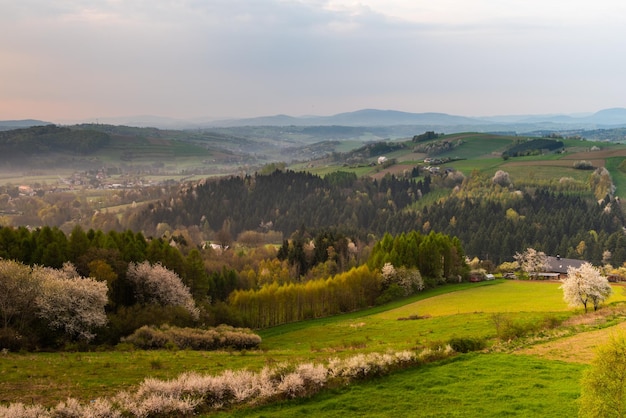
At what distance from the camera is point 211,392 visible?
2320cm

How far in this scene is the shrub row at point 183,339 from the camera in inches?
1730

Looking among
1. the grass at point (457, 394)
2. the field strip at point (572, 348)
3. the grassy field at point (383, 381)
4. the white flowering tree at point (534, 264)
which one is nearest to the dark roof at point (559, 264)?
the white flowering tree at point (534, 264)

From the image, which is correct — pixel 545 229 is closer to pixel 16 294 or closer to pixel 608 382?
pixel 16 294

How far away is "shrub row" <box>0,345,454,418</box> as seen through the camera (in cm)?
2009

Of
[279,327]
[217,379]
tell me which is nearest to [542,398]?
[217,379]

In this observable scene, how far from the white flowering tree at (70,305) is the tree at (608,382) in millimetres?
40587

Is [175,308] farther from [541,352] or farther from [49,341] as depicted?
[541,352]

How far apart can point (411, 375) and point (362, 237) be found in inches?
5140

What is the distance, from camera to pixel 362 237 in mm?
Result: 158125

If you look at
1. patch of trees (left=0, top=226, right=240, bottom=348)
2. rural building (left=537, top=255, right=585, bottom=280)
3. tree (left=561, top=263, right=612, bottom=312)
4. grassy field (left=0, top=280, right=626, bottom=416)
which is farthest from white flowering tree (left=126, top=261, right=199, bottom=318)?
rural building (left=537, top=255, right=585, bottom=280)

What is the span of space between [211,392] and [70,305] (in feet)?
85.7

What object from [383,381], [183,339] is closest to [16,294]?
[183,339]

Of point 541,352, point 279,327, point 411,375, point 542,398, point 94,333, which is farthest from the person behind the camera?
point 279,327

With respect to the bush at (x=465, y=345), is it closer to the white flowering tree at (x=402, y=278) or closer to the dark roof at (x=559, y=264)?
the white flowering tree at (x=402, y=278)
